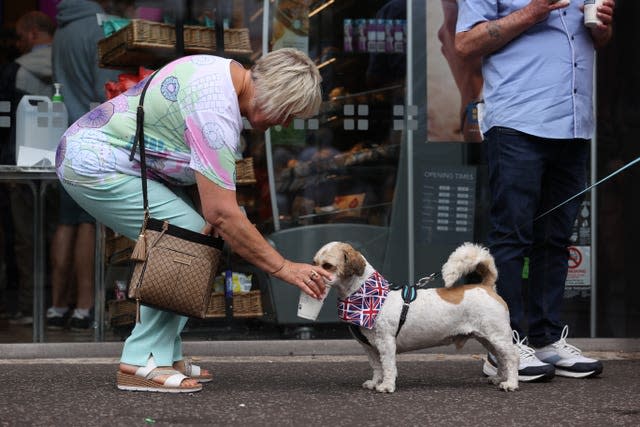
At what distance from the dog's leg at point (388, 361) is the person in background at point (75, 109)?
234 centimetres

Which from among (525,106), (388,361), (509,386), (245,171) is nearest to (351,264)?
(388,361)

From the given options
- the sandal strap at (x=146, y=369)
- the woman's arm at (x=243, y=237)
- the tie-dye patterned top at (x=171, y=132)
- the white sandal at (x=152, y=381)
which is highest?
the tie-dye patterned top at (x=171, y=132)

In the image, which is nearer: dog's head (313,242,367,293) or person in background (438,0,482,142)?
dog's head (313,242,367,293)

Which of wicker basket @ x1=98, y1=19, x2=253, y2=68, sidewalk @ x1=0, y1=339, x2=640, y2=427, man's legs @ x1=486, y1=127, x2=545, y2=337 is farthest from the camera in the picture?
wicker basket @ x1=98, y1=19, x2=253, y2=68

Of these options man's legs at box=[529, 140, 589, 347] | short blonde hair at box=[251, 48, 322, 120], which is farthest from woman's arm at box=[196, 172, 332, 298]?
man's legs at box=[529, 140, 589, 347]

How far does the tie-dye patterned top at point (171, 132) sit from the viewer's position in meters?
4.27

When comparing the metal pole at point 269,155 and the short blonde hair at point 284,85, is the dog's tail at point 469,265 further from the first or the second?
the metal pole at point 269,155

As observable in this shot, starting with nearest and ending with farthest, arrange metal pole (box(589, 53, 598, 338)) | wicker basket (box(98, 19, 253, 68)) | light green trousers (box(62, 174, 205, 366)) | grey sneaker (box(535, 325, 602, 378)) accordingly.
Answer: light green trousers (box(62, 174, 205, 366)) < grey sneaker (box(535, 325, 602, 378)) < wicker basket (box(98, 19, 253, 68)) < metal pole (box(589, 53, 598, 338))

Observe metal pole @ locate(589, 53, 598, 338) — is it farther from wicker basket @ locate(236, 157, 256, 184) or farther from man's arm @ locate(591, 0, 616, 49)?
wicker basket @ locate(236, 157, 256, 184)

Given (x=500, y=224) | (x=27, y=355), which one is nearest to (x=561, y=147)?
(x=500, y=224)

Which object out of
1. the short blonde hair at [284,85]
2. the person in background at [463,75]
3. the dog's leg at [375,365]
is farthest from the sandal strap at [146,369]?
the person in background at [463,75]

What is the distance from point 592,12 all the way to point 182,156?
188 cm

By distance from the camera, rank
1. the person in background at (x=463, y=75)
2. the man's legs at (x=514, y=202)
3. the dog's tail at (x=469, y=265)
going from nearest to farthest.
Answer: the dog's tail at (x=469, y=265) → the man's legs at (x=514, y=202) → the person in background at (x=463, y=75)

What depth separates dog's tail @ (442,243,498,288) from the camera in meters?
4.71
